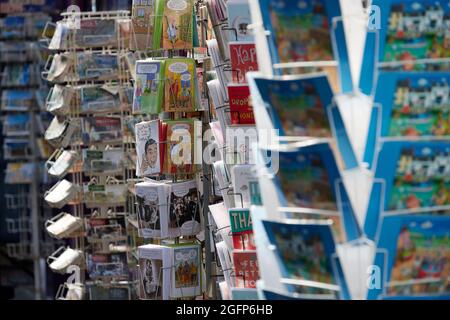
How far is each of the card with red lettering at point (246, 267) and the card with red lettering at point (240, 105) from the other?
0.76 metres

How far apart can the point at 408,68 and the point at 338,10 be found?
302 millimetres

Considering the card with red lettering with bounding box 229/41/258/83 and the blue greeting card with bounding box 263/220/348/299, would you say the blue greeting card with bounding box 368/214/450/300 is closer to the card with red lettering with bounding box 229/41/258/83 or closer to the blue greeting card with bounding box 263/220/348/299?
the blue greeting card with bounding box 263/220/348/299

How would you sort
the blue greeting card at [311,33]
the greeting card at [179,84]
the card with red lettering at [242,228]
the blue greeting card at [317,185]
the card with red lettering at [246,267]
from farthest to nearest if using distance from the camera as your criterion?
the greeting card at [179,84]
the card with red lettering at [242,228]
the card with red lettering at [246,267]
the blue greeting card at [311,33]
the blue greeting card at [317,185]

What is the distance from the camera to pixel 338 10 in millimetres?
4371

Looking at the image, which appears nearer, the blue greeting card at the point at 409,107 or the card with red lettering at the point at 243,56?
the blue greeting card at the point at 409,107

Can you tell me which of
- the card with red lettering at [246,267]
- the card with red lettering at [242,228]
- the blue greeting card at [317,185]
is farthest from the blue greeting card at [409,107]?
the card with red lettering at [242,228]

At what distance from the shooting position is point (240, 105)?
6.49 metres

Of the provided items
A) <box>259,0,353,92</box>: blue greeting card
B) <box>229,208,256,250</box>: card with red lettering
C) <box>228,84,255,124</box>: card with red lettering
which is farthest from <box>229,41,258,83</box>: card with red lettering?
<box>259,0,353,92</box>: blue greeting card

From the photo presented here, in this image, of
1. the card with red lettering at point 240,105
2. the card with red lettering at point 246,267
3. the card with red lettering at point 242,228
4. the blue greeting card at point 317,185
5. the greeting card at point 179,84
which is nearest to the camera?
the blue greeting card at point 317,185

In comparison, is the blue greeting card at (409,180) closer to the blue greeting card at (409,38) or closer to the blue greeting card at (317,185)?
the blue greeting card at (317,185)

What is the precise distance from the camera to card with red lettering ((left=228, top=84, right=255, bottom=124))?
6438mm

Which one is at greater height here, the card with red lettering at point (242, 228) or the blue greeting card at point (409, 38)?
the blue greeting card at point (409, 38)

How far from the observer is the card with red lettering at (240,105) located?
644 centimetres
